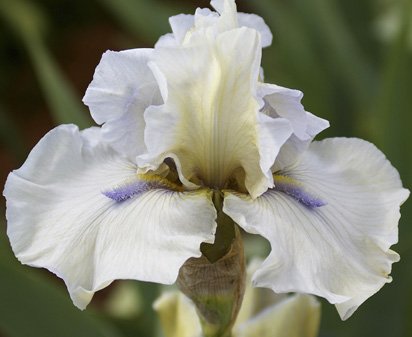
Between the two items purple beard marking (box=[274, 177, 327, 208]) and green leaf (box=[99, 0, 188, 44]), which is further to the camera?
green leaf (box=[99, 0, 188, 44])

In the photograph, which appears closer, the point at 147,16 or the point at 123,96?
the point at 123,96

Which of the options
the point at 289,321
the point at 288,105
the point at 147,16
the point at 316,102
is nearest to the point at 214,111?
the point at 288,105

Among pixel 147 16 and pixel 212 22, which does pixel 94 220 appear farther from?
pixel 147 16

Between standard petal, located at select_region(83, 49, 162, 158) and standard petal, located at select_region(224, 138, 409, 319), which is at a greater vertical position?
standard petal, located at select_region(83, 49, 162, 158)

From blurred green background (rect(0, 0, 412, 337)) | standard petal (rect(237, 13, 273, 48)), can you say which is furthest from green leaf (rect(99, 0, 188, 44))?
standard petal (rect(237, 13, 273, 48))

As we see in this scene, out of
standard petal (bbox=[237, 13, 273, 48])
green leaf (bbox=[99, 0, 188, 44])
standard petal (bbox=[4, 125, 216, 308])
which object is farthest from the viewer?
green leaf (bbox=[99, 0, 188, 44])

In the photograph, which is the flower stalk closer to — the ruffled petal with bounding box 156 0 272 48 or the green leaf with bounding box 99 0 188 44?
the ruffled petal with bounding box 156 0 272 48

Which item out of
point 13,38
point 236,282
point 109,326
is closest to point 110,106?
point 236,282
